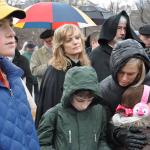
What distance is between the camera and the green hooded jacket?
3189mm

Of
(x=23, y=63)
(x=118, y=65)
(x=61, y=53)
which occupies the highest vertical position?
(x=118, y=65)

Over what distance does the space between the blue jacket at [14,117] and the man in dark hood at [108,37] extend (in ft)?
8.53

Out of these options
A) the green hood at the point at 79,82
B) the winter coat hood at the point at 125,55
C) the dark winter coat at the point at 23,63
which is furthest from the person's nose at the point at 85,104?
the dark winter coat at the point at 23,63

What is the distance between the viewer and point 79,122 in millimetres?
3260

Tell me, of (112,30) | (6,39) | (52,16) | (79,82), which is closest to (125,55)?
(79,82)

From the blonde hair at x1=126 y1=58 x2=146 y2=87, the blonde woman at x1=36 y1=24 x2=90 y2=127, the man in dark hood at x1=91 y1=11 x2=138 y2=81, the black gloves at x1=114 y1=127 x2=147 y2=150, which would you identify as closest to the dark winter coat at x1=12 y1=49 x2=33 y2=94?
the man in dark hood at x1=91 y1=11 x2=138 y2=81

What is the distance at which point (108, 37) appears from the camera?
5223 mm

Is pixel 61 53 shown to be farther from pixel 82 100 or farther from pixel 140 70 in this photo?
pixel 140 70

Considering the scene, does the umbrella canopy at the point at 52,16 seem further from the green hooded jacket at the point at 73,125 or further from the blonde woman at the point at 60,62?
the green hooded jacket at the point at 73,125

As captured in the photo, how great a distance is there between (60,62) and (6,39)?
7.03ft

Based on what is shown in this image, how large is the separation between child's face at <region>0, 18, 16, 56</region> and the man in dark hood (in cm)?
275

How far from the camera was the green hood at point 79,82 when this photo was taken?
315cm

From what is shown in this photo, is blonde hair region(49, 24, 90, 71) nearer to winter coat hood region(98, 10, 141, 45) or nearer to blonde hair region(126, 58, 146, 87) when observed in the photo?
winter coat hood region(98, 10, 141, 45)

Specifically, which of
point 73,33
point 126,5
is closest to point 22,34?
point 126,5
